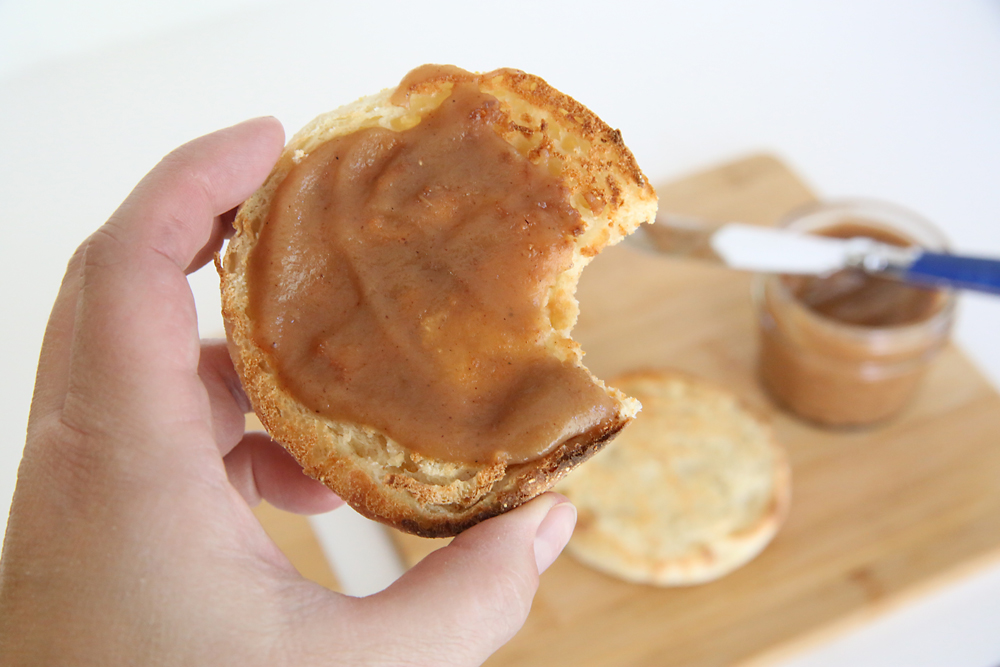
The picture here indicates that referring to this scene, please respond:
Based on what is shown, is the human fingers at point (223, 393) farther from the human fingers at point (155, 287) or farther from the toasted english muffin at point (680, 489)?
the toasted english muffin at point (680, 489)

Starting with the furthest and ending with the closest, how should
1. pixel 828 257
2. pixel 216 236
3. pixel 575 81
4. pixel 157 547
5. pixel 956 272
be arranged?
pixel 575 81 < pixel 828 257 < pixel 956 272 < pixel 216 236 < pixel 157 547

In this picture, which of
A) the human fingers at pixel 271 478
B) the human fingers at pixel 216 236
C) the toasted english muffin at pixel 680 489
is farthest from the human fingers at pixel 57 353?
the toasted english muffin at pixel 680 489

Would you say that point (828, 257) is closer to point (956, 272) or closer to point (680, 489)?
point (956, 272)

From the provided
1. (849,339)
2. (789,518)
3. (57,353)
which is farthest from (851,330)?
(57,353)

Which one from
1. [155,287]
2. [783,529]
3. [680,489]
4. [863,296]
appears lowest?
[783,529]

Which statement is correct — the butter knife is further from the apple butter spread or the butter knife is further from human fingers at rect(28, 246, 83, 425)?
human fingers at rect(28, 246, 83, 425)

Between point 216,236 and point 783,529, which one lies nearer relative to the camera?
point 216,236

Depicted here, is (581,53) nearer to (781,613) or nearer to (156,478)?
(781,613)
